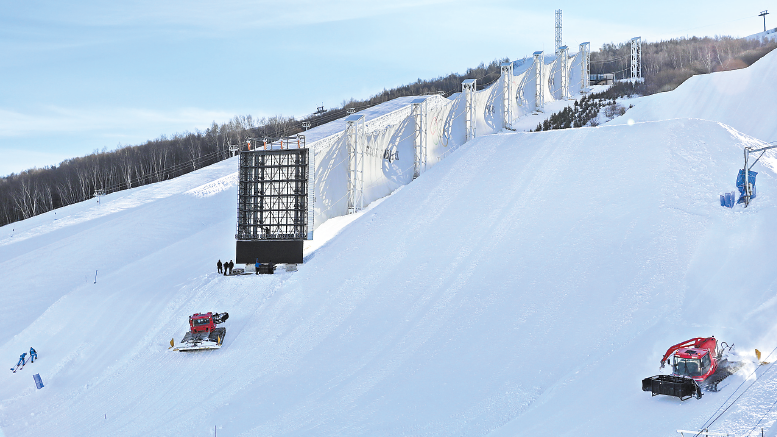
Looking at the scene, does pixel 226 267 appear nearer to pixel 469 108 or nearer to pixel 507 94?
pixel 469 108

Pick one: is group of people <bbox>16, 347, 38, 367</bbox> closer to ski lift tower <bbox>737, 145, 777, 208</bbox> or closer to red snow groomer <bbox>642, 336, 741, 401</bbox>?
red snow groomer <bbox>642, 336, 741, 401</bbox>

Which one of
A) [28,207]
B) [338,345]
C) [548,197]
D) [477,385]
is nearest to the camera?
[477,385]

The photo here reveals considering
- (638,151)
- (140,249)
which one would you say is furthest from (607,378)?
(140,249)

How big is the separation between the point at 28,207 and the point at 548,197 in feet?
203

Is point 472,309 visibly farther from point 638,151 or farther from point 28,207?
point 28,207

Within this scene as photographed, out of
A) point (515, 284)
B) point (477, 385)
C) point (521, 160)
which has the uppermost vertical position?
point (521, 160)

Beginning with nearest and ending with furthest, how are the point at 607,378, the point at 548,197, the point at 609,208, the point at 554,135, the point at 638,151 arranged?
the point at 607,378 < the point at 609,208 < the point at 548,197 < the point at 638,151 < the point at 554,135

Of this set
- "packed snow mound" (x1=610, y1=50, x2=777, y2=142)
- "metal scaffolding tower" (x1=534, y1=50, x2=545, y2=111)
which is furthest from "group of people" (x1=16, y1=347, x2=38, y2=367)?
"metal scaffolding tower" (x1=534, y1=50, x2=545, y2=111)

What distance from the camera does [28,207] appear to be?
7212 cm

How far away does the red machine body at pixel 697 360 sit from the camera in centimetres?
1470

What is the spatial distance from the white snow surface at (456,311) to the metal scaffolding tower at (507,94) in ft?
47.4

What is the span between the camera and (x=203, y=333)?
74.3 feet

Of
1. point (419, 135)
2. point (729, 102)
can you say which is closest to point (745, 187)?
point (419, 135)

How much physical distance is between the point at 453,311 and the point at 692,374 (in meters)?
8.29
